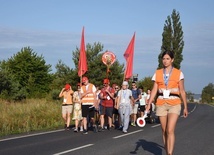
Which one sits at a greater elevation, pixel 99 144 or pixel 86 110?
pixel 86 110

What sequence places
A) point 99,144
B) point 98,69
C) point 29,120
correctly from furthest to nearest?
point 98,69 < point 29,120 < point 99,144

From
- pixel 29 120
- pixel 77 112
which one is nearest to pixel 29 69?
pixel 29 120

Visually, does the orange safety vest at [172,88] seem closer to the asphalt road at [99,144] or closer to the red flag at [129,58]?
the asphalt road at [99,144]

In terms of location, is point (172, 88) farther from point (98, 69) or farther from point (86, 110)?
point (98, 69)

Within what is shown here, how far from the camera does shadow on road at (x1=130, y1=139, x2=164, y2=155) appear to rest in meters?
10.0

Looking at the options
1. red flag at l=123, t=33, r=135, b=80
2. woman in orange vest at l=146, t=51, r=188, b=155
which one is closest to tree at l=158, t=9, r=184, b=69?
red flag at l=123, t=33, r=135, b=80

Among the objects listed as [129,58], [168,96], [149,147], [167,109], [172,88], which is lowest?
[149,147]

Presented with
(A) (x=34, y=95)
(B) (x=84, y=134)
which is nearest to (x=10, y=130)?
(B) (x=84, y=134)

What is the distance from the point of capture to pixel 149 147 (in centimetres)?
1090

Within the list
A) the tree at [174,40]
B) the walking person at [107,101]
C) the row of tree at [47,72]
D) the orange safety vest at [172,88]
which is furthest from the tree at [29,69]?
the orange safety vest at [172,88]

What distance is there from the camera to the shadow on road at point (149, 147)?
32.8 feet

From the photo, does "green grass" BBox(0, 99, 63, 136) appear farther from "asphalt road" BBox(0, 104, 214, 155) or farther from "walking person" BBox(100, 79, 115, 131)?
"walking person" BBox(100, 79, 115, 131)

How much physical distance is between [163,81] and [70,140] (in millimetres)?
5240

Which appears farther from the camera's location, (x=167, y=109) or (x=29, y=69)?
(x=29, y=69)
